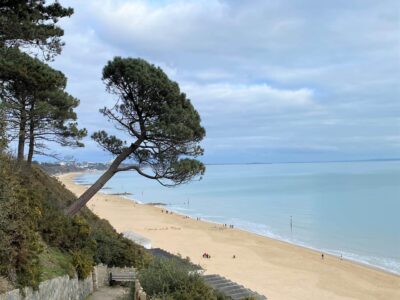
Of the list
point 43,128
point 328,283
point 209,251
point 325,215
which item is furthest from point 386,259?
point 43,128

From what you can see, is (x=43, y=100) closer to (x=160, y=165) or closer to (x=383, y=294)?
(x=160, y=165)

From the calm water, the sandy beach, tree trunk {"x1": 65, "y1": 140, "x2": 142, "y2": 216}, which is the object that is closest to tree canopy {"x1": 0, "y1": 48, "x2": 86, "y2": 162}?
tree trunk {"x1": 65, "y1": 140, "x2": 142, "y2": 216}

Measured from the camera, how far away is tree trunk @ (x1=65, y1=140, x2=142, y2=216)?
14.4 meters

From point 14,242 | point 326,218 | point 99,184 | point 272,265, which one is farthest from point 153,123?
point 326,218

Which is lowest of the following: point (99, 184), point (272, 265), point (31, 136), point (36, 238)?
point (272, 265)

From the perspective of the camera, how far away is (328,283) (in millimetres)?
24766

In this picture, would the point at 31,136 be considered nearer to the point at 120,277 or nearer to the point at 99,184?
the point at 99,184

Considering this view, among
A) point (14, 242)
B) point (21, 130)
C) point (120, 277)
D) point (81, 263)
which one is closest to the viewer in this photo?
point (14, 242)

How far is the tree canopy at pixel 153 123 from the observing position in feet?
46.4

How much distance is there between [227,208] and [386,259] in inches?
1370

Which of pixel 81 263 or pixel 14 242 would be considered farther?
pixel 81 263

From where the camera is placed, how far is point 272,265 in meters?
28.9

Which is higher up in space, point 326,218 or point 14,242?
point 14,242

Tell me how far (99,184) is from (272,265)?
17.6 m
